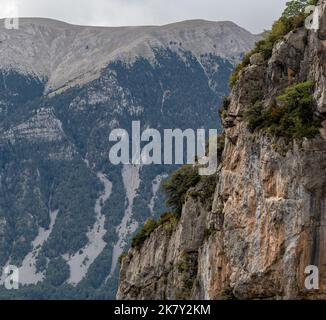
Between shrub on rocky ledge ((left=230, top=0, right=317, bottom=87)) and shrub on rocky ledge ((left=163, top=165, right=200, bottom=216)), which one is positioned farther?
shrub on rocky ledge ((left=163, top=165, right=200, bottom=216))

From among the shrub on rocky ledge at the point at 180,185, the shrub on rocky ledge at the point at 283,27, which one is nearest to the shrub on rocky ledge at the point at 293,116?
the shrub on rocky ledge at the point at 283,27

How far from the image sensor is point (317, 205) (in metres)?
80.0

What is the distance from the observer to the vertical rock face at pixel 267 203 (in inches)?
3159

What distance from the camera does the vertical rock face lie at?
3159 inches

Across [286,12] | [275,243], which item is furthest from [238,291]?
[286,12]

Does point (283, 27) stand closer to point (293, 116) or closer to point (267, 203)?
point (293, 116)

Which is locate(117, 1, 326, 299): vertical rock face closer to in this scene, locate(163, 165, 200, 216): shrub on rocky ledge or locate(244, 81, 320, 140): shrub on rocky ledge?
locate(244, 81, 320, 140): shrub on rocky ledge

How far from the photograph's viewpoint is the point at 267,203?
84125mm

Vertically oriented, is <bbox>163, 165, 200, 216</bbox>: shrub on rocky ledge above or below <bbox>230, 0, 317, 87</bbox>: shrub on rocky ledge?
below

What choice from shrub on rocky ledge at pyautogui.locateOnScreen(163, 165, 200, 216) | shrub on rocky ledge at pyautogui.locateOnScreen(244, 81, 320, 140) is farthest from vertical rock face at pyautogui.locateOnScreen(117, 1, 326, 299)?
shrub on rocky ledge at pyautogui.locateOnScreen(163, 165, 200, 216)

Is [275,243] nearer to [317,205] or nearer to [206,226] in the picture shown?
[317,205]

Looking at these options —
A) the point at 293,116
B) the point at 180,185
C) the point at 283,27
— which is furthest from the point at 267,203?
the point at 180,185

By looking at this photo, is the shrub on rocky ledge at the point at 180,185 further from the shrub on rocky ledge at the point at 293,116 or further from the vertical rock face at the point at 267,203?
the shrub on rocky ledge at the point at 293,116
